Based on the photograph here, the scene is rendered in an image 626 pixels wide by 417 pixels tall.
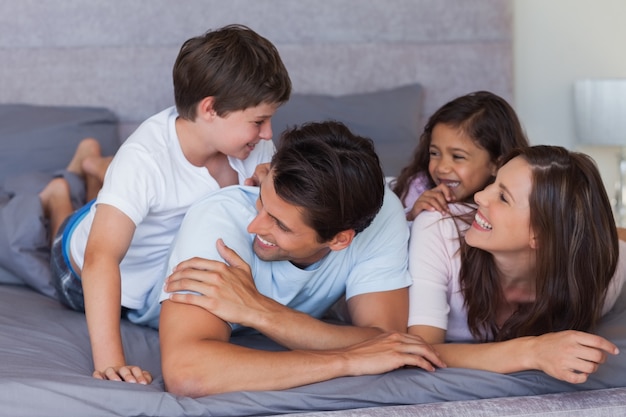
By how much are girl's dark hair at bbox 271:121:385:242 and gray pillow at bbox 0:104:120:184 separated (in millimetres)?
1723

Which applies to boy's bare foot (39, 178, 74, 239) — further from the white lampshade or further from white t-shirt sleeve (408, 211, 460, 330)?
the white lampshade

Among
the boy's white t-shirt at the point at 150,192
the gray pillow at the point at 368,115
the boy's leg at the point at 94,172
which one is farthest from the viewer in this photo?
the gray pillow at the point at 368,115

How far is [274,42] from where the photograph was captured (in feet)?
12.2

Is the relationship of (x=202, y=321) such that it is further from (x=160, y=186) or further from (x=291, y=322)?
(x=160, y=186)

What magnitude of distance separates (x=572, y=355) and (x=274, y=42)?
2.36 m

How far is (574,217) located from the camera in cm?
187

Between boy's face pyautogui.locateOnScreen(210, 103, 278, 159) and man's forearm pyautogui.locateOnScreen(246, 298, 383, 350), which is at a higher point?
boy's face pyautogui.locateOnScreen(210, 103, 278, 159)

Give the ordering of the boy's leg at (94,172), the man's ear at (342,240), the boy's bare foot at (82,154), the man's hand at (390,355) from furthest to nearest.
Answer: the boy's bare foot at (82,154) < the boy's leg at (94,172) < the man's ear at (342,240) < the man's hand at (390,355)

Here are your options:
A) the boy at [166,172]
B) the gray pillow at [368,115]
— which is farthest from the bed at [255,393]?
the gray pillow at [368,115]

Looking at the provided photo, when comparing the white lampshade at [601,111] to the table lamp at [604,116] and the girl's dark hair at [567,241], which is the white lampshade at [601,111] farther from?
the girl's dark hair at [567,241]

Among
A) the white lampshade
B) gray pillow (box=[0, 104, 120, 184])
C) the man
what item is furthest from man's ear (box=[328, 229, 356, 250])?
the white lampshade

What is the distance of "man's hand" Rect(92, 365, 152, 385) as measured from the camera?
178 cm

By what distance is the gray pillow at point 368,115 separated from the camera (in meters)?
3.41

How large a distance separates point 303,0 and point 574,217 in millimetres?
2136
